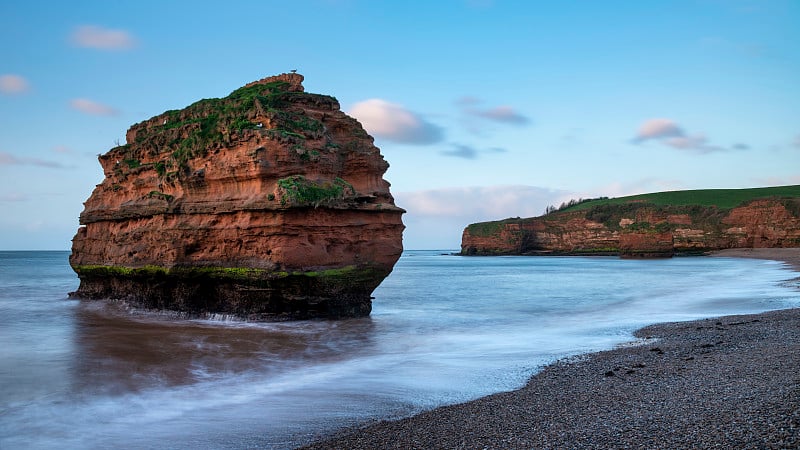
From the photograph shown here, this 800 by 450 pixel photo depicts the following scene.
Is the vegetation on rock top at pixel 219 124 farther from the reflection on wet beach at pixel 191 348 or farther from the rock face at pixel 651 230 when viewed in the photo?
the rock face at pixel 651 230

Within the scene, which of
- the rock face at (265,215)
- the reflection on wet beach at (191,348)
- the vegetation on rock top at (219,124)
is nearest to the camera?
the reflection on wet beach at (191,348)

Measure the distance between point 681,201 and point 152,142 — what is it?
4058 inches

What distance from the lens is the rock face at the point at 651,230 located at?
75131mm

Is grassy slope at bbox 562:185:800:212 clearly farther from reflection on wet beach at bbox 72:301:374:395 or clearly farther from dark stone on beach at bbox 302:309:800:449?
dark stone on beach at bbox 302:309:800:449

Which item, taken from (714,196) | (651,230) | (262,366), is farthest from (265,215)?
(714,196)

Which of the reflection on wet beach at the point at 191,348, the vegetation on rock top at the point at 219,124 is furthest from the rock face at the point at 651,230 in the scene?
the reflection on wet beach at the point at 191,348

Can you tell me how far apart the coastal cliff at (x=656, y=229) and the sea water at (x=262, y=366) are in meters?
65.5

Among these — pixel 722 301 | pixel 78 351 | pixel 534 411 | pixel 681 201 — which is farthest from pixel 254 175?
pixel 681 201

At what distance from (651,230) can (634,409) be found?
83546 millimetres

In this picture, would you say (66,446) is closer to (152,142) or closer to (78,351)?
(78,351)

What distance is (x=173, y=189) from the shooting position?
1820cm

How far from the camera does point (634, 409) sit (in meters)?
5.77

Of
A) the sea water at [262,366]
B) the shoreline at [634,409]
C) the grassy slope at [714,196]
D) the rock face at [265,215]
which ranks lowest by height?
the sea water at [262,366]

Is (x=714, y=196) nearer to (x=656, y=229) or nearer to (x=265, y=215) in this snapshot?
(x=656, y=229)
